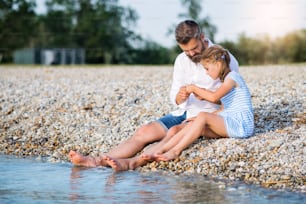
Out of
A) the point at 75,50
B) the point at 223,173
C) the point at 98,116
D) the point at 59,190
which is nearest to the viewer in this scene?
the point at 59,190

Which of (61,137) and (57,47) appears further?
(57,47)

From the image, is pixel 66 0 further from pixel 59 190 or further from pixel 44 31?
pixel 59 190

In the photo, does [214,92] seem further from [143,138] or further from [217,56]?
[143,138]

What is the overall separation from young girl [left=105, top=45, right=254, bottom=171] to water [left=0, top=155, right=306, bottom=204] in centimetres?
20

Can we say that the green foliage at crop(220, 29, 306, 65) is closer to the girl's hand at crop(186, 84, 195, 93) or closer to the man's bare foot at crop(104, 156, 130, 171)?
the girl's hand at crop(186, 84, 195, 93)

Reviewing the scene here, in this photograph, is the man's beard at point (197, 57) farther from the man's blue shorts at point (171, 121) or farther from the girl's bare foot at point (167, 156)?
the girl's bare foot at point (167, 156)

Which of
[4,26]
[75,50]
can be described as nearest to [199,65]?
[75,50]

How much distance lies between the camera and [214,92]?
661cm

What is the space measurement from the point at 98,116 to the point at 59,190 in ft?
10.2

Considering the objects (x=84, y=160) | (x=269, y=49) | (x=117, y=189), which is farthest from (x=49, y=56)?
(x=117, y=189)

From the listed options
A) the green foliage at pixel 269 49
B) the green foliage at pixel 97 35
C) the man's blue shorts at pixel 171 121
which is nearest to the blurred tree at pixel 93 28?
the green foliage at pixel 97 35

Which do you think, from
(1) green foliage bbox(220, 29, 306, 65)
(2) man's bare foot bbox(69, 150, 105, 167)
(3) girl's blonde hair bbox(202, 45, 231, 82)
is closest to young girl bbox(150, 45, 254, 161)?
(3) girl's blonde hair bbox(202, 45, 231, 82)

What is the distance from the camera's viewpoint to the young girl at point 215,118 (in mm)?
6523

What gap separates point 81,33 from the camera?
74.8 ft
